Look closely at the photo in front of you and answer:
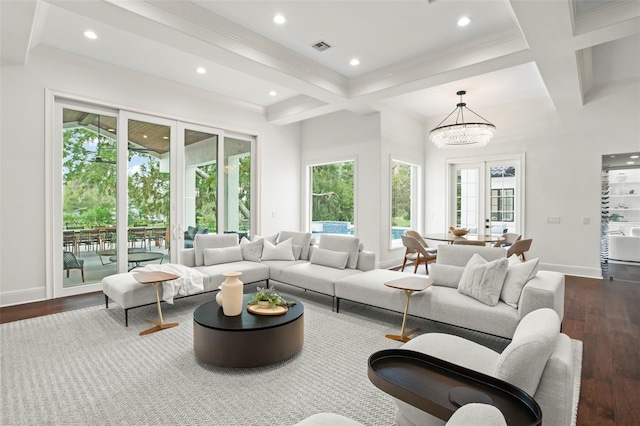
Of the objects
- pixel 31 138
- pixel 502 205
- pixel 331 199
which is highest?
pixel 31 138

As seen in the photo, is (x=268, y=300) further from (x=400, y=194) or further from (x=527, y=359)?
(x=400, y=194)

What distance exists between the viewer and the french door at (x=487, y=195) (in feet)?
21.9

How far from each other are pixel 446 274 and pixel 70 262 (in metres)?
4.98

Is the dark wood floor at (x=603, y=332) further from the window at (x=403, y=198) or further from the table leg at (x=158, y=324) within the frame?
the window at (x=403, y=198)

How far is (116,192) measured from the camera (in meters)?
5.04

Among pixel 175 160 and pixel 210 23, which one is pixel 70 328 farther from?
pixel 210 23

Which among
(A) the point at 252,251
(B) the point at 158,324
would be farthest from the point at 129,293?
(A) the point at 252,251

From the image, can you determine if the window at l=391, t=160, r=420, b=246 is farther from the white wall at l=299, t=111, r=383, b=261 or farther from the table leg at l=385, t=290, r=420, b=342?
the table leg at l=385, t=290, r=420, b=342

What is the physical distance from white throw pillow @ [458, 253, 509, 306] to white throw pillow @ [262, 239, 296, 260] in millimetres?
2695

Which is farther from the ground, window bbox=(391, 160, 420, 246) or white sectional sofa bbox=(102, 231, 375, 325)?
window bbox=(391, 160, 420, 246)

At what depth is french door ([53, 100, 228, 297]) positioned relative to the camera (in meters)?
4.60

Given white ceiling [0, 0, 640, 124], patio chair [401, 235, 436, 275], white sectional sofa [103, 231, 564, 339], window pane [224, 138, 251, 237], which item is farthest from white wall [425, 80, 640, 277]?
window pane [224, 138, 251, 237]

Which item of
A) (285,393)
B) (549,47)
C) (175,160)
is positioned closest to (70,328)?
(285,393)

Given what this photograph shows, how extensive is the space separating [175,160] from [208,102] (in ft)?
4.18
